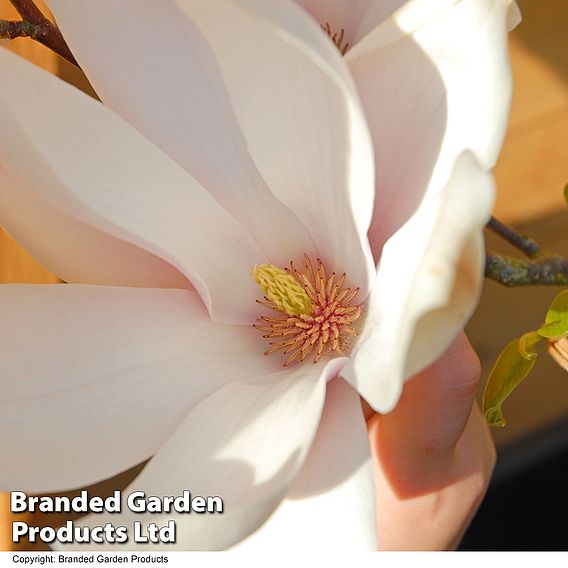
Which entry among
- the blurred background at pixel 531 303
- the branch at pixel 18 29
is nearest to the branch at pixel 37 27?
the branch at pixel 18 29

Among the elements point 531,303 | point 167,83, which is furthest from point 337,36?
point 531,303

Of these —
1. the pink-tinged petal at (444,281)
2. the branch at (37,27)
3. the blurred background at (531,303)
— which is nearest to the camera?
the pink-tinged petal at (444,281)

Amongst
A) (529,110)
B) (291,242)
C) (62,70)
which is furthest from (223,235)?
(529,110)

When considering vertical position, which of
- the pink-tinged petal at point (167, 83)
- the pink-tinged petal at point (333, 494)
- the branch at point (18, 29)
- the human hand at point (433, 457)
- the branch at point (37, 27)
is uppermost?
the branch at point (37, 27)

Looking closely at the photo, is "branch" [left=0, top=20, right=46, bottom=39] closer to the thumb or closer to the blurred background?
the thumb

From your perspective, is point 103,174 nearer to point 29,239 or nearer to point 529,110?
point 29,239

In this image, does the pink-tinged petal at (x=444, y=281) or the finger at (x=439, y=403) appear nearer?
the pink-tinged petal at (x=444, y=281)

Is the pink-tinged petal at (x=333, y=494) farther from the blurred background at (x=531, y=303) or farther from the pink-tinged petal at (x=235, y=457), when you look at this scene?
the blurred background at (x=531, y=303)

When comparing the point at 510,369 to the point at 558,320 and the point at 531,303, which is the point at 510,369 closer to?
the point at 558,320
